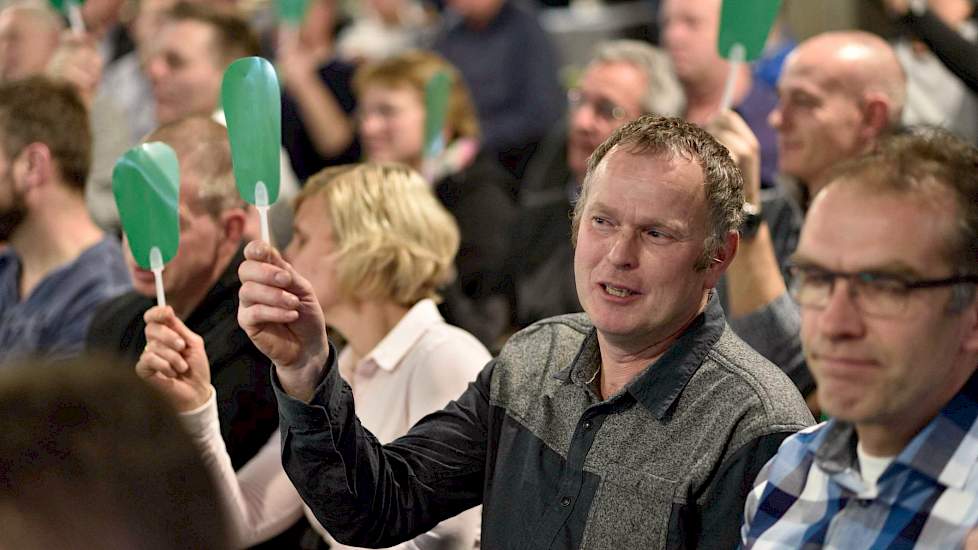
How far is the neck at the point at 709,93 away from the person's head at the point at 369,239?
1.60 meters

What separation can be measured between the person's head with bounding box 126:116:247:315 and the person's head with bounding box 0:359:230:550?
167 centimetres

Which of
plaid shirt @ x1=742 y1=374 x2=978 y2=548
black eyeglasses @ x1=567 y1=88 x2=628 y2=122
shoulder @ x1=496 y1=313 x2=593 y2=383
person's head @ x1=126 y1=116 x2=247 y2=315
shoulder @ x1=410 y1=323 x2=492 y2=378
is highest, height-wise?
plaid shirt @ x1=742 y1=374 x2=978 y2=548

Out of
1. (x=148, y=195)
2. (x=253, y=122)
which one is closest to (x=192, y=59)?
(x=148, y=195)

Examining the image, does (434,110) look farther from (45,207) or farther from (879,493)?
(879,493)

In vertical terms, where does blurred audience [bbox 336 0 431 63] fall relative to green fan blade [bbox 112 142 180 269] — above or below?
below

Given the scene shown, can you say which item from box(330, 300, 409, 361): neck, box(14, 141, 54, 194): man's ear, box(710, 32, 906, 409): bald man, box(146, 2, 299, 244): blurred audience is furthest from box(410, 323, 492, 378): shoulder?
box(146, 2, 299, 244): blurred audience

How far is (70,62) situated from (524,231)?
142 centimetres

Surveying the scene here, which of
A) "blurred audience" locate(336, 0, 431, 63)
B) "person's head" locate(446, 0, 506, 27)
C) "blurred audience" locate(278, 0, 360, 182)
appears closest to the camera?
"blurred audience" locate(278, 0, 360, 182)

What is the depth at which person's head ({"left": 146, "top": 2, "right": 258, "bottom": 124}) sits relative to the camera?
390cm

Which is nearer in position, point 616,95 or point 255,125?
point 255,125

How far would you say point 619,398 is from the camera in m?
1.68

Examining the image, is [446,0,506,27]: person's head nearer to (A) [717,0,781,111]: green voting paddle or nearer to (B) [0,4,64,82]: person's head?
(B) [0,4,64,82]: person's head

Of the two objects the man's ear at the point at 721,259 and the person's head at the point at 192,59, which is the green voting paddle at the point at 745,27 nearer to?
the man's ear at the point at 721,259

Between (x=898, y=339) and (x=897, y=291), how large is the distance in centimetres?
5
